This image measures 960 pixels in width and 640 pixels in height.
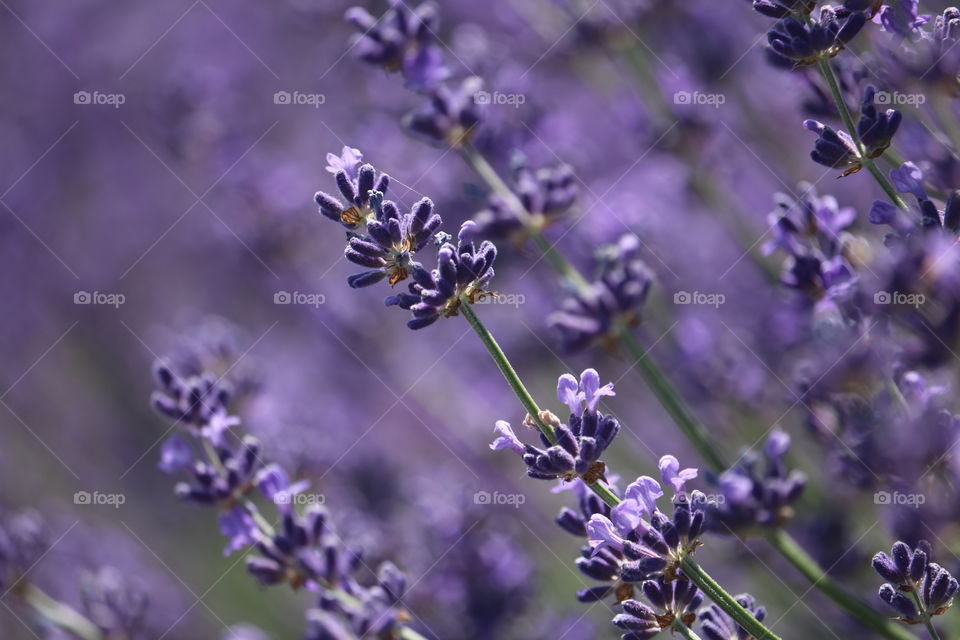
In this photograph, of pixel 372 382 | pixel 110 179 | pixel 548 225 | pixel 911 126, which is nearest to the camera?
pixel 911 126

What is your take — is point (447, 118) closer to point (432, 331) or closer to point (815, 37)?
point (815, 37)

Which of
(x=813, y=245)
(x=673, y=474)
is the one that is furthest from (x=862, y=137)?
(x=673, y=474)

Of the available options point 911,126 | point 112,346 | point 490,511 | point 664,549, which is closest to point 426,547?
point 490,511

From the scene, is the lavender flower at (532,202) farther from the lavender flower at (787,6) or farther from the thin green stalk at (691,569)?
the thin green stalk at (691,569)

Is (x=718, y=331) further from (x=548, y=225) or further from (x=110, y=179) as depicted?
(x=110, y=179)

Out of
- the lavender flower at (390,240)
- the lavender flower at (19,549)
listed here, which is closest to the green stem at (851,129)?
the lavender flower at (390,240)

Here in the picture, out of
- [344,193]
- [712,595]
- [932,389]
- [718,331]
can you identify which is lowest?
[718,331]
